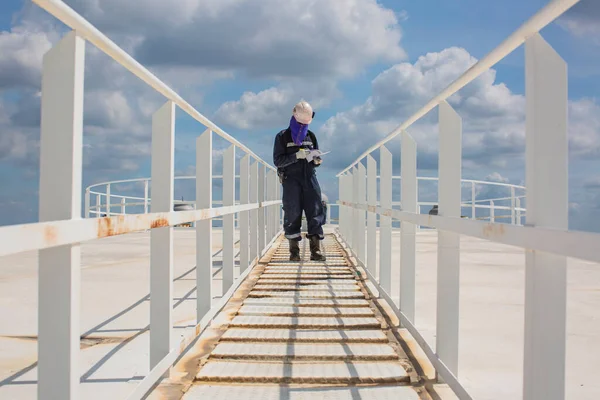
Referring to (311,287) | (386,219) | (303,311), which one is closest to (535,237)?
(303,311)

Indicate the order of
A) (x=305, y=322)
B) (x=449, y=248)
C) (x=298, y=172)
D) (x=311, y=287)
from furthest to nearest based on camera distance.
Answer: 1. (x=298, y=172)
2. (x=311, y=287)
3. (x=305, y=322)
4. (x=449, y=248)

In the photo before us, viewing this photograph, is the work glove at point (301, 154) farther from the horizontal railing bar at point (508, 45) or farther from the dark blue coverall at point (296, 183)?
the horizontal railing bar at point (508, 45)

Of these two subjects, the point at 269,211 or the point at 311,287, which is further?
the point at 269,211

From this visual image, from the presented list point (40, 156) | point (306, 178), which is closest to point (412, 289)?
point (40, 156)

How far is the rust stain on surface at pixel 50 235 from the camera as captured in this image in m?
1.33

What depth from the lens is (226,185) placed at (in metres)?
4.30

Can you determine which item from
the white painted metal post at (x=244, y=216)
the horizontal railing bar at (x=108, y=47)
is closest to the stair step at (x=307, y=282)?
the white painted metal post at (x=244, y=216)

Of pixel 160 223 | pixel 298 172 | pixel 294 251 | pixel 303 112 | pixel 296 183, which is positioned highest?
pixel 303 112

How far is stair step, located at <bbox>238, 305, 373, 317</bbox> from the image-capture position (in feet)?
12.3

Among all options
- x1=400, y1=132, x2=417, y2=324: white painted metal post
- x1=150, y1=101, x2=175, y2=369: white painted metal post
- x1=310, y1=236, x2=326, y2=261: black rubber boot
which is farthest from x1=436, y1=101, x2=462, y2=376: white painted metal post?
x1=310, y1=236, x2=326, y2=261: black rubber boot

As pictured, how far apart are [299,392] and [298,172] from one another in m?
4.05

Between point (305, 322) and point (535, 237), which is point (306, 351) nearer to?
point (305, 322)

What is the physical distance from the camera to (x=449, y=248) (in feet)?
7.80

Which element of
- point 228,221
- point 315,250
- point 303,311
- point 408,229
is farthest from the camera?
point 315,250
